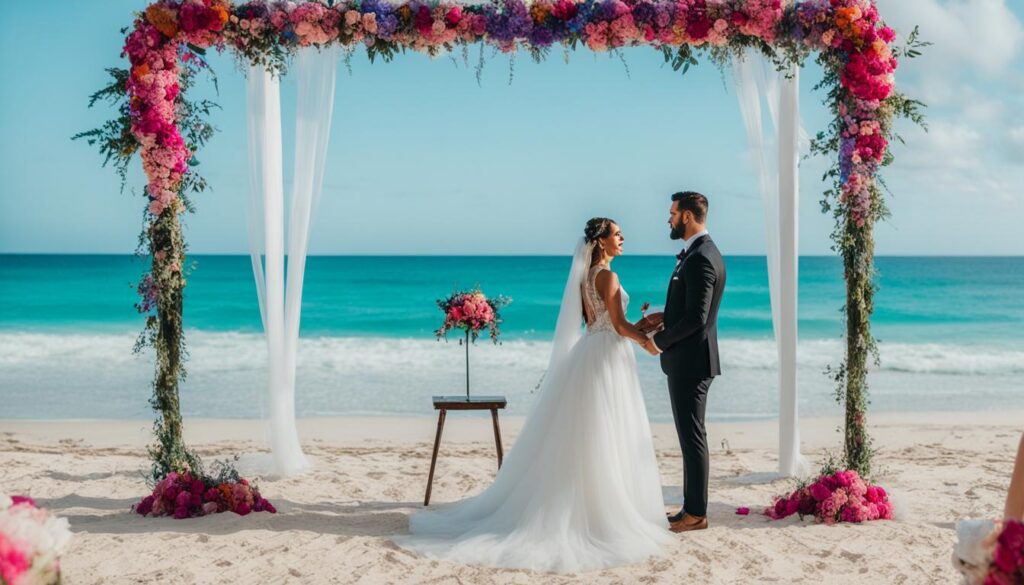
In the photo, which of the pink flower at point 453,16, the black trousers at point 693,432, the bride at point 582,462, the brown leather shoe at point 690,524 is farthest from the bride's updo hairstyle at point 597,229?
the brown leather shoe at point 690,524

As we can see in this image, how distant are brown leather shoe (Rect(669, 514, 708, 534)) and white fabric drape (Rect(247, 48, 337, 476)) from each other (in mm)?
2743

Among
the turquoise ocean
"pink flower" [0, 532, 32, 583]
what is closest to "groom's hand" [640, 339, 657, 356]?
the turquoise ocean

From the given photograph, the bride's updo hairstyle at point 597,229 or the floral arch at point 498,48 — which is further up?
the floral arch at point 498,48

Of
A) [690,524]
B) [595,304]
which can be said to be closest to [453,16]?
[595,304]

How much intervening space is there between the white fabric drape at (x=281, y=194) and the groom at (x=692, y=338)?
2455 mm

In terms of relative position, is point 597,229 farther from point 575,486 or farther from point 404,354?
point 404,354

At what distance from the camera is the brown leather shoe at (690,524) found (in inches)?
217

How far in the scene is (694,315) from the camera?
5348mm

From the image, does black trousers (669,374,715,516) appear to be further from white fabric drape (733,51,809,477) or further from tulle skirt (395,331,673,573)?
white fabric drape (733,51,809,477)

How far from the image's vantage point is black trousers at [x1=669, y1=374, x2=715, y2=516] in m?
5.44

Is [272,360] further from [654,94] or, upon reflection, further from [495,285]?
[495,285]

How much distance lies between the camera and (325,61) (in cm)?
643

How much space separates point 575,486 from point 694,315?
114 cm

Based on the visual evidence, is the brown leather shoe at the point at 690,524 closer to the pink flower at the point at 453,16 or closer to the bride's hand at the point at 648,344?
the bride's hand at the point at 648,344
